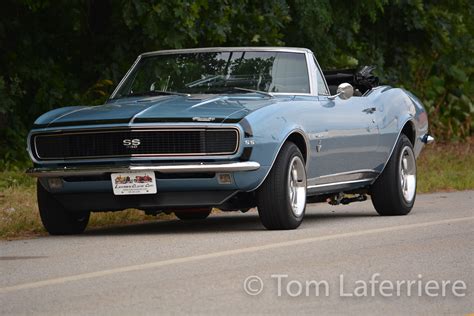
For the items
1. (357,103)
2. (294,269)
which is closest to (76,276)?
(294,269)

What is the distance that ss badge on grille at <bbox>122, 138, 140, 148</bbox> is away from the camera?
11234mm

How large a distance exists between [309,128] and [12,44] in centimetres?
944

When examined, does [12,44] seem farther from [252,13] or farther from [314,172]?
[314,172]

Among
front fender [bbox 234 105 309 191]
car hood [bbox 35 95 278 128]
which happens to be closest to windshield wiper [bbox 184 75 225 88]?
car hood [bbox 35 95 278 128]

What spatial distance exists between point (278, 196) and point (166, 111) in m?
1.10

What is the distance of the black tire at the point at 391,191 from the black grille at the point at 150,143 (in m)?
3.04

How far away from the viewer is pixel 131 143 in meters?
11.2

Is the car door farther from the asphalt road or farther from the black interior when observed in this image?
the black interior

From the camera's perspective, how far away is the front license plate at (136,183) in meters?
11.2

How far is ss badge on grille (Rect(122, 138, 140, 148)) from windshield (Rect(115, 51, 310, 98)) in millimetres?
1391

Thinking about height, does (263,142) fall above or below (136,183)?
above

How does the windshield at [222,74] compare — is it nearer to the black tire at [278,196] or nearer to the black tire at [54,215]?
the black tire at [278,196]

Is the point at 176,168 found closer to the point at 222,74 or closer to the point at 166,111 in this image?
the point at 166,111

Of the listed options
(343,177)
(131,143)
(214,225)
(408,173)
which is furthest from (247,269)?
(408,173)
